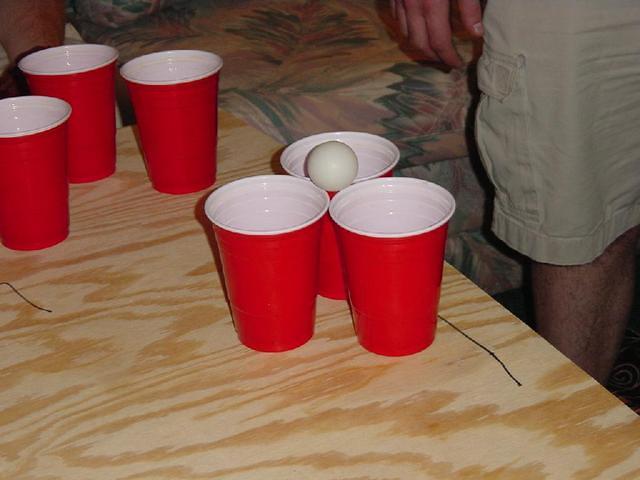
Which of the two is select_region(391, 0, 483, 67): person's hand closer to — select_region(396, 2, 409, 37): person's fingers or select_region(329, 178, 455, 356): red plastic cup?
select_region(396, 2, 409, 37): person's fingers

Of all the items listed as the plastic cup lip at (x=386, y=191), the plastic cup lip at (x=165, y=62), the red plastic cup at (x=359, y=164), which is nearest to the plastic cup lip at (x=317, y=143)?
the red plastic cup at (x=359, y=164)

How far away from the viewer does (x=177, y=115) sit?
3.25 feet

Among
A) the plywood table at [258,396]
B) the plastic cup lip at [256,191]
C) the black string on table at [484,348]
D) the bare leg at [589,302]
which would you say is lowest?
the bare leg at [589,302]

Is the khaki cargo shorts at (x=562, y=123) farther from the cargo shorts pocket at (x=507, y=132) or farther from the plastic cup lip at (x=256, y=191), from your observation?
the plastic cup lip at (x=256, y=191)

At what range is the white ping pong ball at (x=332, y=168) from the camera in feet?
2.57

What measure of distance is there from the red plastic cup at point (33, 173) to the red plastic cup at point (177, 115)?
0.31 ft

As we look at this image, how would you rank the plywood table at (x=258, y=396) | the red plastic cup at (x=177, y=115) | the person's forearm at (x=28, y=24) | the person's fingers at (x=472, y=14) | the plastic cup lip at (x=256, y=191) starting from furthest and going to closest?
the person's forearm at (x=28, y=24) → the person's fingers at (x=472, y=14) → the red plastic cup at (x=177, y=115) → the plastic cup lip at (x=256, y=191) → the plywood table at (x=258, y=396)

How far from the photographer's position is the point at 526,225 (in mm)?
1126

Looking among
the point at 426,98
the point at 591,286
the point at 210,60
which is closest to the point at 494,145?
the point at 591,286

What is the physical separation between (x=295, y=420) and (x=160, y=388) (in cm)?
12

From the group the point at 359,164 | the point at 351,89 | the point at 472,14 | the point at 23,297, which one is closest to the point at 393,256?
the point at 359,164

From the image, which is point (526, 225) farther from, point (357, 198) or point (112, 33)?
point (112, 33)

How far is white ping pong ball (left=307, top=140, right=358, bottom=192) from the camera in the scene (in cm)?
78

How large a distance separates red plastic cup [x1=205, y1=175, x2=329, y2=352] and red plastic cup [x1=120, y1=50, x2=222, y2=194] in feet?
0.76
